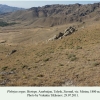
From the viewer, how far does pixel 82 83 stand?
12.5m

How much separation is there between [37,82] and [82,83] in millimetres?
2627

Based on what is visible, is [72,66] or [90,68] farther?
[72,66]
